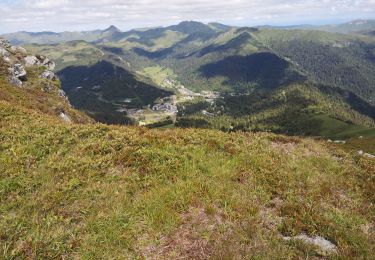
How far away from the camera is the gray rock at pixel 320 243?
10991 millimetres

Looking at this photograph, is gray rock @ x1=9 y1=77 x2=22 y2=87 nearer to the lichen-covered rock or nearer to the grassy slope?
the lichen-covered rock

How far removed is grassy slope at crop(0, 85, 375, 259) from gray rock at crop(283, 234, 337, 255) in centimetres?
24

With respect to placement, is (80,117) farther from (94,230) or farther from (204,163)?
(94,230)

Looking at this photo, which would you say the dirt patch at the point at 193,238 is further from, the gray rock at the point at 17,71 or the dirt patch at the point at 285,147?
the gray rock at the point at 17,71

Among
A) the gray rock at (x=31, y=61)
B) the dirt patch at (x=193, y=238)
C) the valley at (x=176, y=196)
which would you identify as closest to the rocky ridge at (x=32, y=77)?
the gray rock at (x=31, y=61)

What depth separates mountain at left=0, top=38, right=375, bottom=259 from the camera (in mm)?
10906

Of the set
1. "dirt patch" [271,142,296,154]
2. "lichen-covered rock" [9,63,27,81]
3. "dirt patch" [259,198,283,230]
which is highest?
"lichen-covered rock" [9,63,27,81]

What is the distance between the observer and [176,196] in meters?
13.4

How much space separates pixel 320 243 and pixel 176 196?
5.19 m

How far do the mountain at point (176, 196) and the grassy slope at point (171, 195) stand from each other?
0.15 ft

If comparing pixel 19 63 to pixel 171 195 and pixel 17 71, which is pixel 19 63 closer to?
pixel 17 71

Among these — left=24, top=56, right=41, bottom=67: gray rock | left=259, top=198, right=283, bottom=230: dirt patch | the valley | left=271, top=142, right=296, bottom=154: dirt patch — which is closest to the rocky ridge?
left=24, top=56, right=41, bottom=67: gray rock

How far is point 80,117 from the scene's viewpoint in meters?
49.2

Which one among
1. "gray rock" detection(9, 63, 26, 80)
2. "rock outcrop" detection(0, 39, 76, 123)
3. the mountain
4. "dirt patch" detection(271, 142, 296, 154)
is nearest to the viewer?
the mountain
